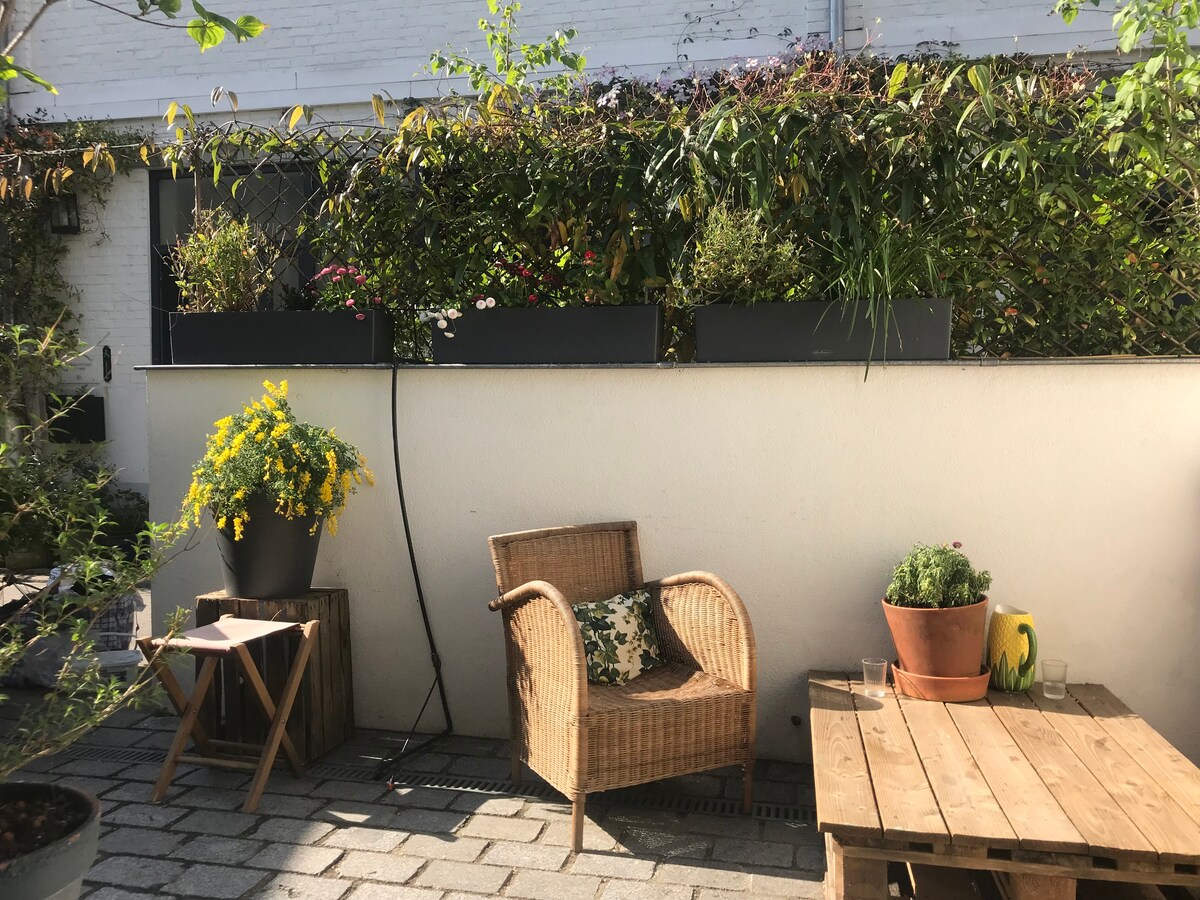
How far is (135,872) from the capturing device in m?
2.50

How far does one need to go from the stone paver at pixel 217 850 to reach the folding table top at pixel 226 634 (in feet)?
1.61

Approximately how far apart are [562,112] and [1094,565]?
7.25ft

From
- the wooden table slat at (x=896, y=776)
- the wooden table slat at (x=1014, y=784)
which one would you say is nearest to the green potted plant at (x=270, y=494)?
the wooden table slat at (x=896, y=776)

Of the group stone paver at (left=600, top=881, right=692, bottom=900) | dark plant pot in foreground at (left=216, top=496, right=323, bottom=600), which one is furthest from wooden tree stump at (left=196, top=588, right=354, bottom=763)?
stone paver at (left=600, top=881, right=692, bottom=900)

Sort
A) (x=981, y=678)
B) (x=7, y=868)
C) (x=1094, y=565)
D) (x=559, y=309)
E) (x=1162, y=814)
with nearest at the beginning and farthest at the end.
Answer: (x=7, y=868), (x=1162, y=814), (x=981, y=678), (x=1094, y=565), (x=559, y=309)

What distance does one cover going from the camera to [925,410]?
3113mm

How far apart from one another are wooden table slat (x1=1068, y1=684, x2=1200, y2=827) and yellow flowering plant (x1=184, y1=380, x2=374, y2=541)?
230cm

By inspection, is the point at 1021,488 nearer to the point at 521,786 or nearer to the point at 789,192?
the point at 789,192

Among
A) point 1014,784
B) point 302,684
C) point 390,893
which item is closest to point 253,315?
point 302,684

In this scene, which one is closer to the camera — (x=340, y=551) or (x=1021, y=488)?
(x=1021, y=488)

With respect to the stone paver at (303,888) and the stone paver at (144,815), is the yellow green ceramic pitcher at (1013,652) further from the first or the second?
the stone paver at (144,815)

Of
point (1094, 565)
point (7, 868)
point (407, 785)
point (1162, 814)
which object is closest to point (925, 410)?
point (1094, 565)

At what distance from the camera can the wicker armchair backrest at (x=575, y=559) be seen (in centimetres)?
307

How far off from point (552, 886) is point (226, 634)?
1.20m
